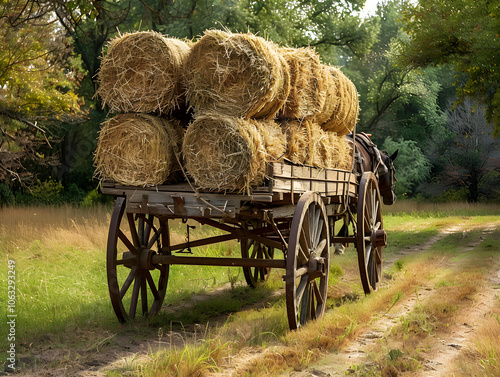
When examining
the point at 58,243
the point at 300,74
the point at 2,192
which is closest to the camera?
the point at 300,74

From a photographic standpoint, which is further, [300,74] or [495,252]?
[495,252]

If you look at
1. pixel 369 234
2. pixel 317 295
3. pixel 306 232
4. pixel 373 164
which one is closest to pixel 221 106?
pixel 306 232

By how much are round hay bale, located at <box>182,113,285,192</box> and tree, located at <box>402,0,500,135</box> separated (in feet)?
Answer: 30.0

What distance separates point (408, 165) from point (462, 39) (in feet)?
50.0

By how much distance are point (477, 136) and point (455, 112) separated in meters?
2.25

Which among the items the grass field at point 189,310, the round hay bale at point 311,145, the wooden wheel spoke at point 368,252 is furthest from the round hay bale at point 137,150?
the wooden wheel spoke at point 368,252

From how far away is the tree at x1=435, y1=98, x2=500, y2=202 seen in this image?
26297mm

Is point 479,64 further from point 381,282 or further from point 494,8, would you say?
point 381,282

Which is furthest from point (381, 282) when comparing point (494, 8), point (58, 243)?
point (494, 8)

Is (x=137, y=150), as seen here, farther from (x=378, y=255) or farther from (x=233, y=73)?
(x=378, y=255)

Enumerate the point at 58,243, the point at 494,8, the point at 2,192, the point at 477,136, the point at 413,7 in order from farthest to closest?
the point at 477,136
the point at 2,192
the point at 413,7
the point at 494,8
the point at 58,243

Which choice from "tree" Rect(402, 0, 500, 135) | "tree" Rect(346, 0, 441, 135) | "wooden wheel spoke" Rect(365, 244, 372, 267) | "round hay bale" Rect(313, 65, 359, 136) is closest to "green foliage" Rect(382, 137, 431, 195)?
"tree" Rect(346, 0, 441, 135)

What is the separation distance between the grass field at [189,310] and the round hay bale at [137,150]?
155 centimetres

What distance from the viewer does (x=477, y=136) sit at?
27266 mm
